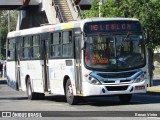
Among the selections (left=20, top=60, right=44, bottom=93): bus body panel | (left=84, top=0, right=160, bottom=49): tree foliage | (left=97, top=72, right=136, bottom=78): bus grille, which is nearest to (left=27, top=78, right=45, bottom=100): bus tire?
(left=20, top=60, right=44, bottom=93): bus body panel

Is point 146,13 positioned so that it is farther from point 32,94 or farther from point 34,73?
point 32,94

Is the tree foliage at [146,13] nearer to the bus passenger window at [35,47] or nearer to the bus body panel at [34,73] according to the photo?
the bus body panel at [34,73]

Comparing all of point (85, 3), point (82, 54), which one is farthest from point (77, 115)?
point (85, 3)

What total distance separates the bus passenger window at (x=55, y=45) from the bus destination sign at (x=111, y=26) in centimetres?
222

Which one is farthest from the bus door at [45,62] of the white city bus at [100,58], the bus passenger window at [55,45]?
the white city bus at [100,58]

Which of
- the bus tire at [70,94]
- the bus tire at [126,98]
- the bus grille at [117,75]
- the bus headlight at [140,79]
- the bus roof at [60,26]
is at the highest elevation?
the bus roof at [60,26]

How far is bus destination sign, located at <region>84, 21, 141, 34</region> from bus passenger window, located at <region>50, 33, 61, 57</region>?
2.22m

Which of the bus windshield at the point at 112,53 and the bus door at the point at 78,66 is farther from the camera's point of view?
the bus door at the point at 78,66

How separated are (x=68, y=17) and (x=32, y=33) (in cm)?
2028

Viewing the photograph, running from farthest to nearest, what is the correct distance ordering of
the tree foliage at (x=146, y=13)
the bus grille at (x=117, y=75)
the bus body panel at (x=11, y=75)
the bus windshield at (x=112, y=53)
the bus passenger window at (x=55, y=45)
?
the tree foliage at (x=146, y=13) → the bus body panel at (x=11, y=75) → the bus passenger window at (x=55, y=45) → the bus windshield at (x=112, y=53) → the bus grille at (x=117, y=75)

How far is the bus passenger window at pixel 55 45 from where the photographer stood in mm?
22984

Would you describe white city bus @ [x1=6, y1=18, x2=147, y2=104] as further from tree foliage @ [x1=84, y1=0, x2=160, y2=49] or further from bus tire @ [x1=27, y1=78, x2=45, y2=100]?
tree foliage @ [x1=84, y1=0, x2=160, y2=49]

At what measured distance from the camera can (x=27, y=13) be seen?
6000cm

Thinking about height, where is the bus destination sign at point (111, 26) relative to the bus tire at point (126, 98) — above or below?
above
